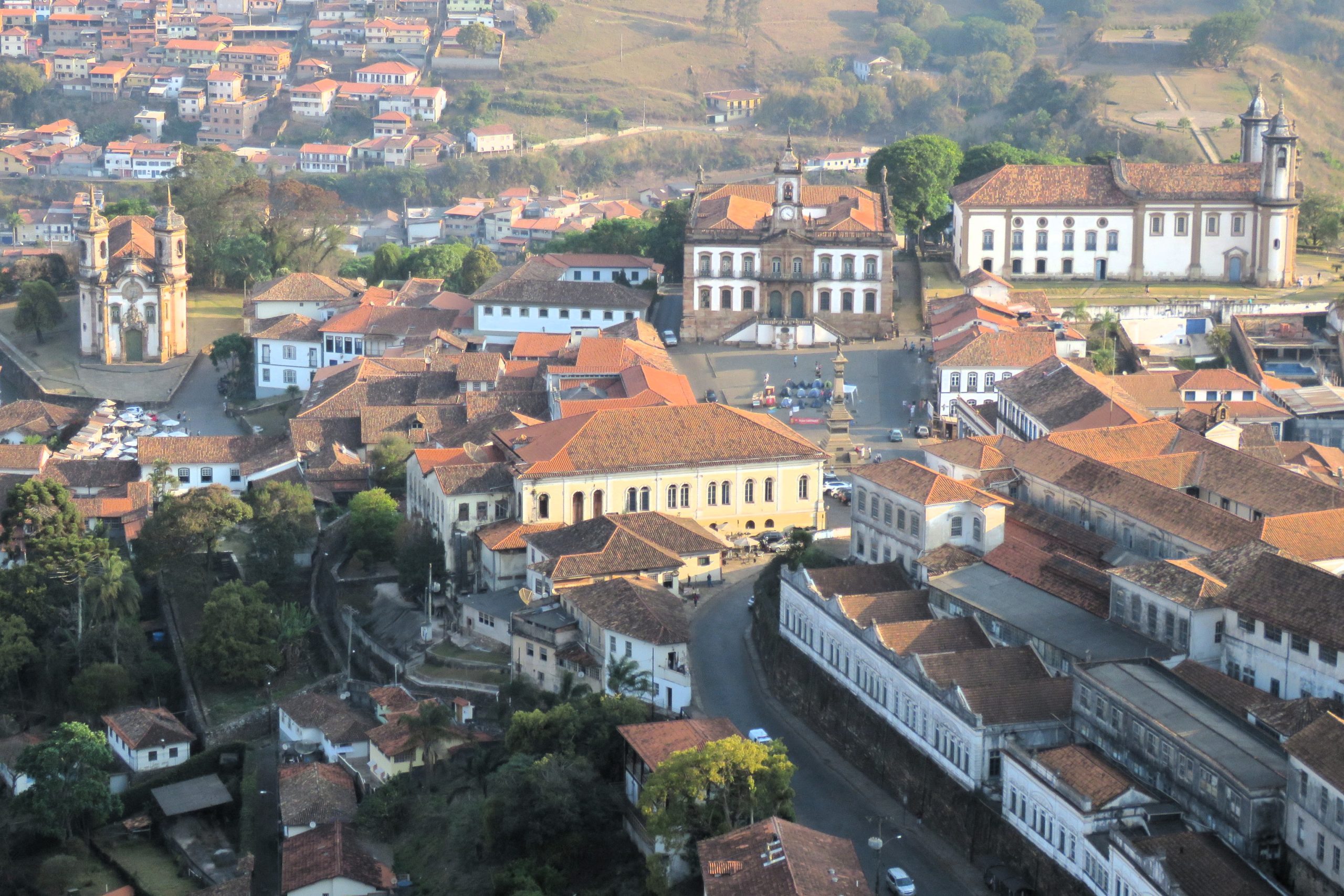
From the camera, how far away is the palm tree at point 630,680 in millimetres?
45688

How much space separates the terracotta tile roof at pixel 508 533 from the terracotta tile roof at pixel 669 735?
11800 millimetres

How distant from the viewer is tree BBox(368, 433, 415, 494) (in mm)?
62875

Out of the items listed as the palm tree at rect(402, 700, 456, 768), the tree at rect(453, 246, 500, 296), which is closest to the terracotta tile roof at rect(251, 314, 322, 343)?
the tree at rect(453, 246, 500, 296)

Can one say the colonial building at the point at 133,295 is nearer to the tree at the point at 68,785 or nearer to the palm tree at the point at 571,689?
the tree at the point at 68,785

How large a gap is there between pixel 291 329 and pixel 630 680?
37787 mm

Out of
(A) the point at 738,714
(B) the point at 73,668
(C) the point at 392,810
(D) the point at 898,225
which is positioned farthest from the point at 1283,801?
(D) the point at 898,225

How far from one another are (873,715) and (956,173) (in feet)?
155

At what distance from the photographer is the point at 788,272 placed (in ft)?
249

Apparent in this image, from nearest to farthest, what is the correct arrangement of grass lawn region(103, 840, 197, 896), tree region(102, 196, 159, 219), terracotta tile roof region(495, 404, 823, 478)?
grass lawn region(103, 840, 197, 896), terracotta tile roof region(495, 404, 823, 478), tree region(102, 196, 159, 219)

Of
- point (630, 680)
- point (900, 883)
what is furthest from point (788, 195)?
point (900, 883)

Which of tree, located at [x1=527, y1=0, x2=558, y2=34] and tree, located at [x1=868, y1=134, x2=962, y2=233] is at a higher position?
tree, located at [x1=527, y1=0, x2=558, y2=34]

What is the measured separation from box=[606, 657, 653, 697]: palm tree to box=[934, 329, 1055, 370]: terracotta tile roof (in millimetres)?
22196

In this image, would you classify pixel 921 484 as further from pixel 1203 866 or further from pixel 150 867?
pixel 150 867

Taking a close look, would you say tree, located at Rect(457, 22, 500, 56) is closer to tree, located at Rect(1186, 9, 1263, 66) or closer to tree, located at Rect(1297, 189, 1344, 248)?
tree, located at Rect(1186, 9, 1263, 66)
